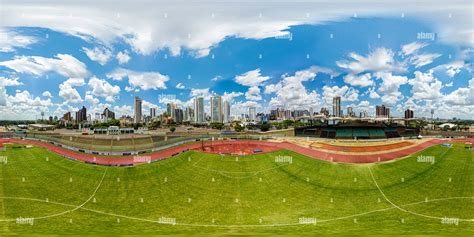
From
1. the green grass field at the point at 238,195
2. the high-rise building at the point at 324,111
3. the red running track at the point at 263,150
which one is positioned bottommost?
the green grass field at the point at 238,195

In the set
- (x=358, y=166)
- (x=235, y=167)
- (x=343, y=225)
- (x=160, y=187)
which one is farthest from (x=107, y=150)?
(x=358, y=166)

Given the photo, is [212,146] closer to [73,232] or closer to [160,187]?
[160,187]

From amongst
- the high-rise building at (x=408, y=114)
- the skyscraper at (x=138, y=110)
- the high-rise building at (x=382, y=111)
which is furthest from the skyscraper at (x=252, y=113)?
the high-rise building at (x=408, y=114)

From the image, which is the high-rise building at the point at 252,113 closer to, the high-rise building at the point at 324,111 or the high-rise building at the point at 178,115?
the high-rise building at the point at 324,111

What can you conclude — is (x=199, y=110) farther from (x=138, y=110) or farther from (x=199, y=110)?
(x=138, y=110)

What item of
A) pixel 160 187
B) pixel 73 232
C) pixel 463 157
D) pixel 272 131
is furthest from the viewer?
pixel 272 131

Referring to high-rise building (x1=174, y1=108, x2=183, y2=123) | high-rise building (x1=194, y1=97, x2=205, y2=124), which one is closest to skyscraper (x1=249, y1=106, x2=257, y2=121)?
high-rise building (x1=194, y1=97, x2=205, y2=124)
